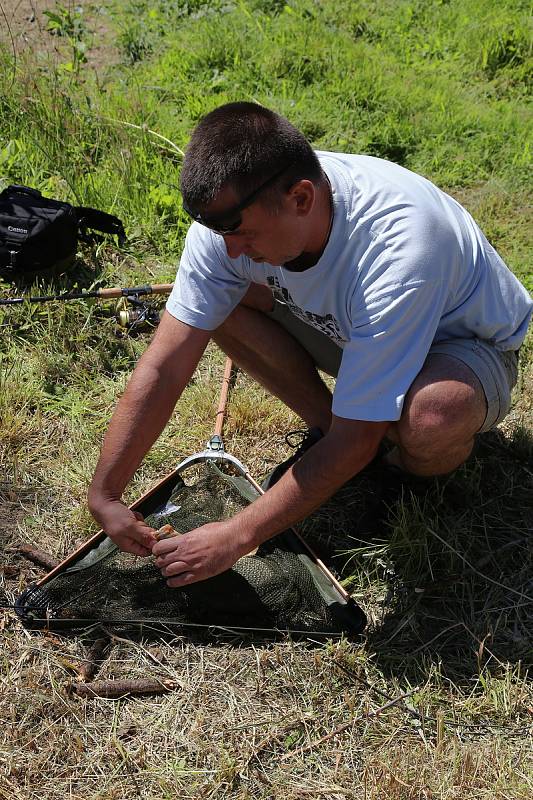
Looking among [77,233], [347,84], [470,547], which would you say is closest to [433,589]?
[470,547]

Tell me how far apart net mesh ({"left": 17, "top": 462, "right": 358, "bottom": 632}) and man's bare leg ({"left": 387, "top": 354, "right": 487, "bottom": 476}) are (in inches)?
21.8

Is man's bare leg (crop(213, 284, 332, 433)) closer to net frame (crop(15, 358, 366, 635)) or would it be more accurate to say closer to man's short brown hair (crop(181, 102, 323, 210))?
net frame (crop(15, 358, 366, 635))

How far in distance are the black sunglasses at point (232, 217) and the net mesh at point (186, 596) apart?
108cm

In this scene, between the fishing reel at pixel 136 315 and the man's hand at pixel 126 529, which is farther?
the fishing reel at pixel 136 315

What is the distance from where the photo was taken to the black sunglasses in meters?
2.23

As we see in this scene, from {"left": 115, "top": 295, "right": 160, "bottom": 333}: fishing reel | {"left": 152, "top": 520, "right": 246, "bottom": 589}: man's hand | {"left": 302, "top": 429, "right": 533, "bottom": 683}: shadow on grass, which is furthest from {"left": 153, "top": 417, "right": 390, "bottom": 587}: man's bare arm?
{"left": 115, "top": 295, "right": 160, "bottom": 333}: fishing reel

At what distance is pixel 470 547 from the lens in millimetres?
2951

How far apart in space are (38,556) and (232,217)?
1418 mm

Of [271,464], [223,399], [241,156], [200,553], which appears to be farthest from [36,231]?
[200,553]

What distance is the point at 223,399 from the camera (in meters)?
3.48

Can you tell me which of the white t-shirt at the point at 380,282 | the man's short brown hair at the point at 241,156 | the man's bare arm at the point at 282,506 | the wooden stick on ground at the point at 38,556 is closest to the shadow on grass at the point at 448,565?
the man's bare arm at the point at 282,506

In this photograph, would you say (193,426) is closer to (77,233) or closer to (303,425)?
(303,425)

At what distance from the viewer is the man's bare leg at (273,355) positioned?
3092 mm

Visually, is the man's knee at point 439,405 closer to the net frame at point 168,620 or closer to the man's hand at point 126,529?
the net frame at point 168,620
